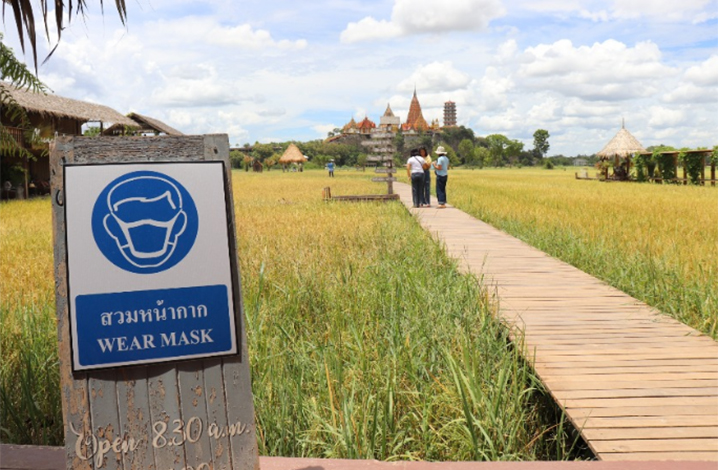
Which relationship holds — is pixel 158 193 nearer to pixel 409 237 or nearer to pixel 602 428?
pixel 602 428

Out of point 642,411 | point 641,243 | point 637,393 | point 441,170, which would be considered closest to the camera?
point 642,411

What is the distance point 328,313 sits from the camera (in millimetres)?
4387

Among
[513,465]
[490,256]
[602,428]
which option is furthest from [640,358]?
[490,256]

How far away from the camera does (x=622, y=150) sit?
36.4 metres

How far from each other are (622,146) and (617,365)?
36.6m

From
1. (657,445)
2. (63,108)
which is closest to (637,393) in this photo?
(657,445)

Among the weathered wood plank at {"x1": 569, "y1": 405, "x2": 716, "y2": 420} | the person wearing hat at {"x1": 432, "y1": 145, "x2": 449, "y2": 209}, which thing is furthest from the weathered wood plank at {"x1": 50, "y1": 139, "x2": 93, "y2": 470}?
the person wearing hat at {"x1": 432, "y1": 145, "x2": 449, "y2": 209}

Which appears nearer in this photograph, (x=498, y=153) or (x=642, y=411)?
(x=642, y=411)

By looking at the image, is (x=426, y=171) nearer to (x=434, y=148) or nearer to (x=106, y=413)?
(x=106, y=413)

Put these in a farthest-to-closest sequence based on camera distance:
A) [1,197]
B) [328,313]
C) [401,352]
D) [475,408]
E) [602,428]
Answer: [1,197], [328,313], [401,352], [475,408], [602,428]

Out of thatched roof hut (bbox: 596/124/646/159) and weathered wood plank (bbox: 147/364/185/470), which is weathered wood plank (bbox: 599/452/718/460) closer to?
weathered wood plank (bbox: 147/364/185/470)

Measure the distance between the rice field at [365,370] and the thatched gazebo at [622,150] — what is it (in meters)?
32.6

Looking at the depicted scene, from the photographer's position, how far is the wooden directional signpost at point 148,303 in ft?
5.91

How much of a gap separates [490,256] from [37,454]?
5566 mm
